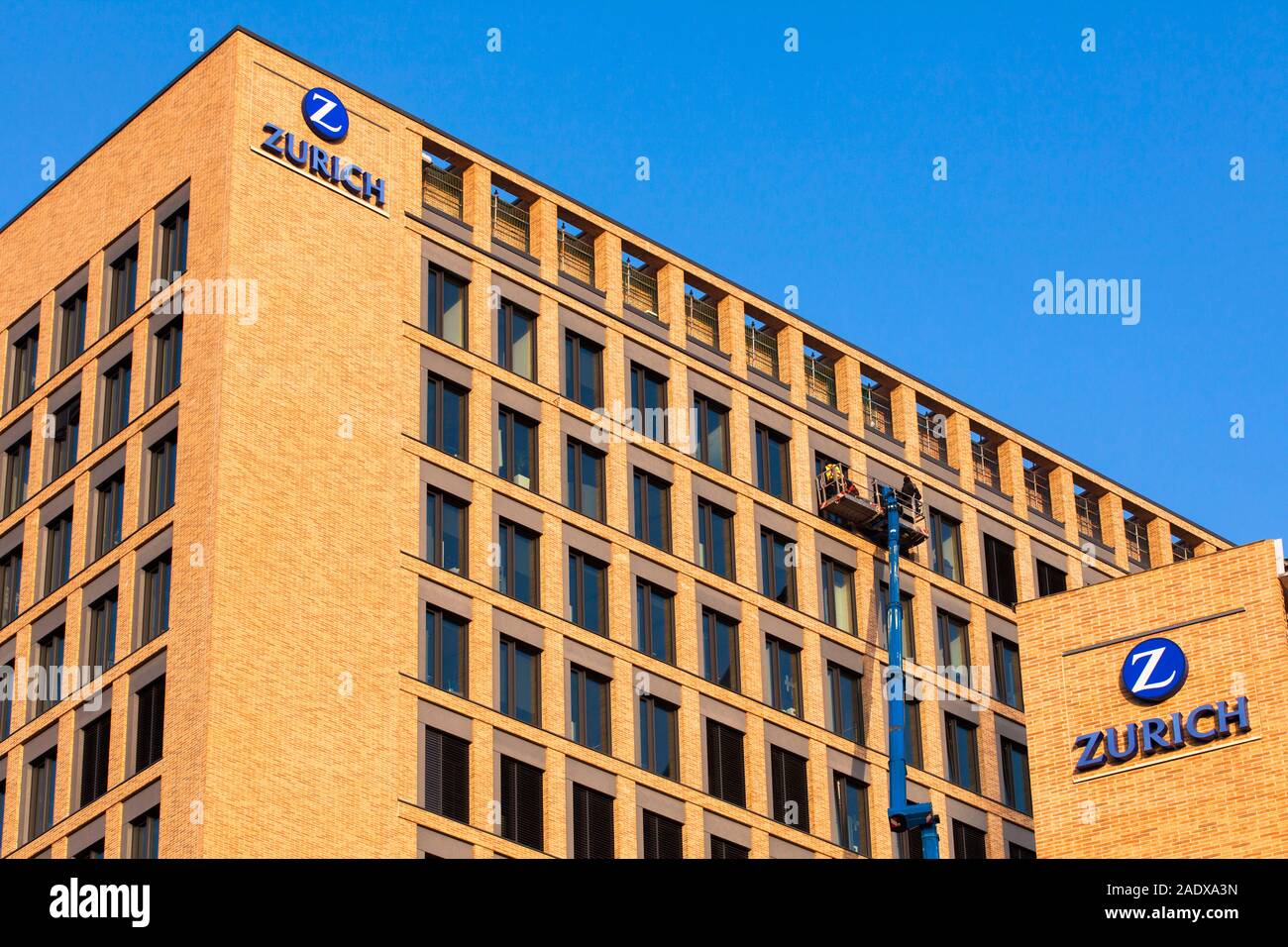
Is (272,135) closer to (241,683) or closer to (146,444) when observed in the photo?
(146,444)

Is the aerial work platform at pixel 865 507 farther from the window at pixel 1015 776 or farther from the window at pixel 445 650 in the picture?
the window at pixel 445 650

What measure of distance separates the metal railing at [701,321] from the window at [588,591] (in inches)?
441

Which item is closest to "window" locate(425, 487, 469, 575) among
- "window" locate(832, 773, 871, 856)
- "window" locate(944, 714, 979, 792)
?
"window" locate(832, 773, 871, 856)

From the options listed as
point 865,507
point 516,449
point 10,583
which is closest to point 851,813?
point 865,507

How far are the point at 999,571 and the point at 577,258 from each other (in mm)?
21198

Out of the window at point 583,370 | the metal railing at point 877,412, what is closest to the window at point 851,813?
the window at point 583,370

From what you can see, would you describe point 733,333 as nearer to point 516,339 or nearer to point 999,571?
point 516,339

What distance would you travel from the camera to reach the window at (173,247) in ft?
229

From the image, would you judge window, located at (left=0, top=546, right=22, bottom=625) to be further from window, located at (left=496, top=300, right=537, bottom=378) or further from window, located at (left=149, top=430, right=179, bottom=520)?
window, located at (left=496, top=300, right=537, bottom=378)

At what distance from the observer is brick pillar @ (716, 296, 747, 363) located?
3207 inches

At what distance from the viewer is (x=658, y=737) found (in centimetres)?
7231

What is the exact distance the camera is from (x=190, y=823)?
195 ft

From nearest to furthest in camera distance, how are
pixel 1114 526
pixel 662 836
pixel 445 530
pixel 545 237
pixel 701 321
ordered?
pixel 445 530 < pixel 662 836 < pixel 545 237 < pixel 701 321 < pixel 1114 526
